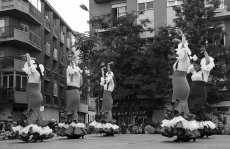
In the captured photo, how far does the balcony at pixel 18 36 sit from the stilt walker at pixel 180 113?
82.4ft

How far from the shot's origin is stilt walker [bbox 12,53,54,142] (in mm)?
12688

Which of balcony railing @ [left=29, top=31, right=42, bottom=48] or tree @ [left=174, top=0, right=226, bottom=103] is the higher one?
balcony railing @ [left=29, top=31, right=42, bottom=48]

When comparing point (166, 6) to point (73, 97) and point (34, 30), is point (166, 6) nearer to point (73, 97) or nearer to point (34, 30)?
point (34, 30)

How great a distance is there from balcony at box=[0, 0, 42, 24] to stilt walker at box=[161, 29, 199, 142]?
25.4 m

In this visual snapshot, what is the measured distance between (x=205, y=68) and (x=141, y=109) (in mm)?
17560

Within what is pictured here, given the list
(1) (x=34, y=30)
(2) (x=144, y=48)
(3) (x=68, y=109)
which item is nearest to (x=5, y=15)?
(1) (x=34, y=30)

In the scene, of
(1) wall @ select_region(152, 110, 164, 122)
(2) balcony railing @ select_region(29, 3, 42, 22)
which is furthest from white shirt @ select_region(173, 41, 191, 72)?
(2) balcony railing @ select_region(29, 3, 42, 22)

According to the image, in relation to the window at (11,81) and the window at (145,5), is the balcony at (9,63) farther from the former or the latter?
the window at (145,5)

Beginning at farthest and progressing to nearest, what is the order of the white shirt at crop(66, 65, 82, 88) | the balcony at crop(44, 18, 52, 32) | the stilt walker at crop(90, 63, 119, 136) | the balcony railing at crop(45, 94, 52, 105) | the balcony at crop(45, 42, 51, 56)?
the balcony at crop(44, 18, 52, 32)
the balcony at crop(45, 42, 51, 56)
the balcony railing at crop(45, 94, 52, 105)
the stilt walker at crop(90, 63, 119, 136)
the white shirt at crop(66, 65, 82, 88)

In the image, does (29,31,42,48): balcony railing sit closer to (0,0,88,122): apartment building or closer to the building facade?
(0,0,88,122): apartment building

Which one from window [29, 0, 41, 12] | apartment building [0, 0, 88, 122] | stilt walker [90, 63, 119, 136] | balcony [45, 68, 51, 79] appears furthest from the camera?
balcony [45, 68, 51, 79]

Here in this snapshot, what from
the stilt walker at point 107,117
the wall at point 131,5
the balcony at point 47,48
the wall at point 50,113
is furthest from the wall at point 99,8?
the stilt walker at point 107,117

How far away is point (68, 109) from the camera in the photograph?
1488 cm

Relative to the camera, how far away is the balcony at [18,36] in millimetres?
34688
